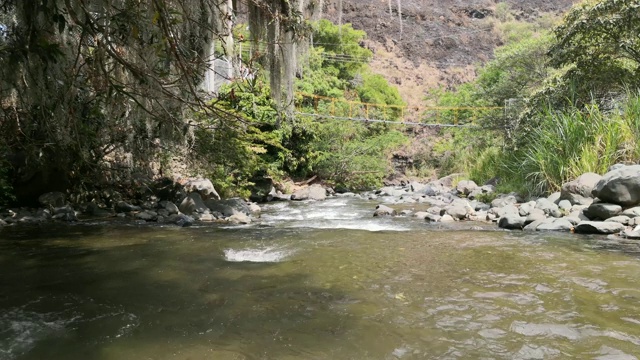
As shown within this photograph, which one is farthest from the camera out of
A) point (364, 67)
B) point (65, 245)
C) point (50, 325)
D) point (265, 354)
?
point (364, 67)

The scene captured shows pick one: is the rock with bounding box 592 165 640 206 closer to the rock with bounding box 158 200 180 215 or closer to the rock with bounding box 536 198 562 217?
the rock with bounding box 536 198 562 217

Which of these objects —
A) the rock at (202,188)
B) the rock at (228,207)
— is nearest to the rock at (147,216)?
the rock at (228,207)

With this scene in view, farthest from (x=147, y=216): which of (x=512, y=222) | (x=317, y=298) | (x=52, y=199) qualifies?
(x=512, y=222)

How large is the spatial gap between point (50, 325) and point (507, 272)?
330 centimetres

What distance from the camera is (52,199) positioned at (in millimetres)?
7691

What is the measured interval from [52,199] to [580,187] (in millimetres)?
8169

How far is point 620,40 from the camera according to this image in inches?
343

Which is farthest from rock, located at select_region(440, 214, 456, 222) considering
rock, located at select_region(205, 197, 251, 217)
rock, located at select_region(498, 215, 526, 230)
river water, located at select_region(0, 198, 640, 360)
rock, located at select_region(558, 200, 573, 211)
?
rock, located at select_region(205, 197, 251, 217)

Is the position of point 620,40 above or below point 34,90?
above

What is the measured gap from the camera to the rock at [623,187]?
6105mm

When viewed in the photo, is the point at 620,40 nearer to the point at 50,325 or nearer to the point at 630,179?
the point at 630,179

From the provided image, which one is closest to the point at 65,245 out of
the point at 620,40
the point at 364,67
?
the point at 620,40

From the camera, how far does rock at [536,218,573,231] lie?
6117 mm

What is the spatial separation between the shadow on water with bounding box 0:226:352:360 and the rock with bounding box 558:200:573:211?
4632mm
